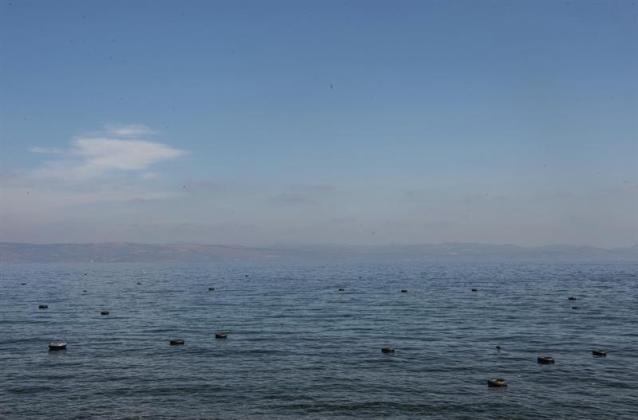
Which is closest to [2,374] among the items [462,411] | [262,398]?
[262,398]

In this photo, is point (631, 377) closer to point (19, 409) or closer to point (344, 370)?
point (344, 370)

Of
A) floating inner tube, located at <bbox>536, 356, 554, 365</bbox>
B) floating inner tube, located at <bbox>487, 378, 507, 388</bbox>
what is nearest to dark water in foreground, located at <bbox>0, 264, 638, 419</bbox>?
floating inner tube, located at <bbox>487, 378, 507, 388</bbox>

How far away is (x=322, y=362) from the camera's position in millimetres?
61656

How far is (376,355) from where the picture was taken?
65.1m

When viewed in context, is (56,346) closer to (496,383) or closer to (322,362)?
(322,362)

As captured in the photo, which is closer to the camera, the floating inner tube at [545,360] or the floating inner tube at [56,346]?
the floating inner tube at [545,360]

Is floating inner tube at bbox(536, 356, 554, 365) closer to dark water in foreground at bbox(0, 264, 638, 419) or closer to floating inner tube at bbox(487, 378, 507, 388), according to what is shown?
dark water in foreground at bbox(0, 264, 638, 419)

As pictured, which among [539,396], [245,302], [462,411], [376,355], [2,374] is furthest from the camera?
[245,302]

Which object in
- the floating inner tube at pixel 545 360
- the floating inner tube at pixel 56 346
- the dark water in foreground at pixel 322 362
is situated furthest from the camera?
the floating inner tube at pixel 56 346

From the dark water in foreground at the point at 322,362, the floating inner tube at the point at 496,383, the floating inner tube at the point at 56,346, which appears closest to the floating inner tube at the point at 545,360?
the dark water in foreground at the point at 322,362

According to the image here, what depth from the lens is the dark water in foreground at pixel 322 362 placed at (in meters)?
46.2

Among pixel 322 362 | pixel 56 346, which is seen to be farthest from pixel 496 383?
pixel 56 346

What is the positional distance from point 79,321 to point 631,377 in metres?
83.7

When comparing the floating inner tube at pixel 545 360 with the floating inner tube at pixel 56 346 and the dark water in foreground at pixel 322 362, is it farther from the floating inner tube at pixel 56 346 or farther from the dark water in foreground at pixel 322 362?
the floating inner tube at pixel 56 346
